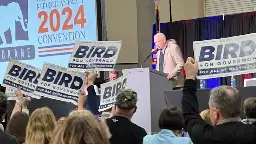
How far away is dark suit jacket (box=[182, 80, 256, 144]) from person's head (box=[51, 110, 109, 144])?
38.8 inches

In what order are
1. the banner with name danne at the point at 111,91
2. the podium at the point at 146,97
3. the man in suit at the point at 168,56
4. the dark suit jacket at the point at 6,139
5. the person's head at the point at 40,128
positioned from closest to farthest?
the dark suit jacket at the point at 6,139 < the person's head at the point at 40,128 < the banner with name danne at the point at 111,91 < the podium at the point at 146,97 < the man in suit at the point at 168,56

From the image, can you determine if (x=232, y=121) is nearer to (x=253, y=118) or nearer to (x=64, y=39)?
(x=253, y=118)

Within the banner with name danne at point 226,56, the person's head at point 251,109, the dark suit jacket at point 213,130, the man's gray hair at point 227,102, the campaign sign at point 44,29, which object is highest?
the campaign sign at point 44,29

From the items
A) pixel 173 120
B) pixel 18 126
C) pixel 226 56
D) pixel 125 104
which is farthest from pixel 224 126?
pixel 226 56

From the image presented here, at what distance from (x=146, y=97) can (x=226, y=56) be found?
0.86 meters

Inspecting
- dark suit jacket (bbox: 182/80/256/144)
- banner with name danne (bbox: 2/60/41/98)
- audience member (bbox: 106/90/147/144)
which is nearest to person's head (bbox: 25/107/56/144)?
audience member (bbox: 106/90/147/144)

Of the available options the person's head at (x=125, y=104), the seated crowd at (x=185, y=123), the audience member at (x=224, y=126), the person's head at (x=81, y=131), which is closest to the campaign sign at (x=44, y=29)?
the person's head at (x=125, y=104)

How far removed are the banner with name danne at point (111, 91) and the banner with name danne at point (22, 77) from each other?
0.92 meters

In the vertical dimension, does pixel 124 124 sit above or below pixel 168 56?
below

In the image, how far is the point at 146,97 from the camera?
5254 millimetres

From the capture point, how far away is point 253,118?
329 centimetres

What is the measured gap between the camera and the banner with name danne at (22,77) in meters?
5.75

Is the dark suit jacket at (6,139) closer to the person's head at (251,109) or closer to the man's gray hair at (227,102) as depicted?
the man's gray hair at (227,102)

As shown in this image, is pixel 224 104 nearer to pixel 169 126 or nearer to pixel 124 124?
pixel 169 126
